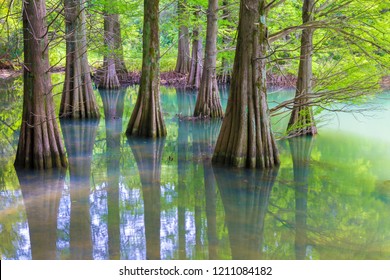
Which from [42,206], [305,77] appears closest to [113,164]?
[42,206]

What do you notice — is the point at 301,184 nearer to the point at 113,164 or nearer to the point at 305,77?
the point at 113,164

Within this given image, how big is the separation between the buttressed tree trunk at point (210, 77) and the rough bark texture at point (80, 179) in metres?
3.28

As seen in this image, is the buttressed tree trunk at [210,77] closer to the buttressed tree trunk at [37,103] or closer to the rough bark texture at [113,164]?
the rough bark texture at [113,164]

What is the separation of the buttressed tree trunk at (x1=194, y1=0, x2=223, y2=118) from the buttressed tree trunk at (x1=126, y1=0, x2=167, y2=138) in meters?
2.32

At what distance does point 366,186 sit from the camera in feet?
26.9

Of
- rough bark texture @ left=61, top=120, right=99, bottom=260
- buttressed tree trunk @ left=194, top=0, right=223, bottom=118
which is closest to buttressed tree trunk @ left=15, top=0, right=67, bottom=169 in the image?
rough bark texture @ left=61, top=120, right=99, bottom=260

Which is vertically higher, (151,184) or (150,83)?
(150,83)

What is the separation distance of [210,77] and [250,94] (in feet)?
19.5

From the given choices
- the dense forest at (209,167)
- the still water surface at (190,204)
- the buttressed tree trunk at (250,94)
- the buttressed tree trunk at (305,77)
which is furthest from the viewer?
the buttressed tree trunk at (305,77)

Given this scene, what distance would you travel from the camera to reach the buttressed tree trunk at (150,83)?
37.9 ft

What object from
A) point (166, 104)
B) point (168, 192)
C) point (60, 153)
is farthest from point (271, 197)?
point (166, 104)

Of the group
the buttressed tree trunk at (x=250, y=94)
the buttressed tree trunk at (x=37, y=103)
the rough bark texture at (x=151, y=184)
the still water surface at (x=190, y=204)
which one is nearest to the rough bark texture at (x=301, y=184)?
the still water surface at (x=190, y=204)

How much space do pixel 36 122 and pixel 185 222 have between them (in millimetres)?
3506

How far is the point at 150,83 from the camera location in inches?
457
